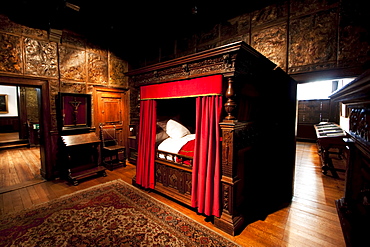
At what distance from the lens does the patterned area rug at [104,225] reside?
193cm

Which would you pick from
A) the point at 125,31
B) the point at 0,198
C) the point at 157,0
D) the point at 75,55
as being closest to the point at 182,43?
the point at 157,0

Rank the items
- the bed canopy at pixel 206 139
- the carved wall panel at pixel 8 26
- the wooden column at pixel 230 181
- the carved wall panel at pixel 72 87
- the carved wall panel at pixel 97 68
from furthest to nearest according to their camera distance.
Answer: the carved wall panel at pixel 97 68
the carved wall panel at pixel 72 87
the carved wall panel at pixel 8 26
the bed canopy at pixel 206 139
the wooden column at pixel 230 181

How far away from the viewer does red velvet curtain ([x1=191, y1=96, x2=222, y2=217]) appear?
2.14 meters

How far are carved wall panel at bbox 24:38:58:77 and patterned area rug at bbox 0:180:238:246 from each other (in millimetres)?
2699

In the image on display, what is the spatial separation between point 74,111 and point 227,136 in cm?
373

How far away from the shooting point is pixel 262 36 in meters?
3.15

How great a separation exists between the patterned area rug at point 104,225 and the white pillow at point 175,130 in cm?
122

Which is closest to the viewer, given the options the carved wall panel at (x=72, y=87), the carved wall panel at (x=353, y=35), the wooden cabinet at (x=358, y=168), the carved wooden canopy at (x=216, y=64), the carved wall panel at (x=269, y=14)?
the wooden cabinet at (x=358, y=168)

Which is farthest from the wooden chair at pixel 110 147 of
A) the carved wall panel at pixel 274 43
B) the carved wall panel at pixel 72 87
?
the carved wall panel at pixel 274 43

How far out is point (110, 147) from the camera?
452 centimetres

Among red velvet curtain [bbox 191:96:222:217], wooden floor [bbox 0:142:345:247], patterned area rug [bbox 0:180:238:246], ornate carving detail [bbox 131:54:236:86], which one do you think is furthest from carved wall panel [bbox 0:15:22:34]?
red velvet curtain [bbox 191:96:222:217]

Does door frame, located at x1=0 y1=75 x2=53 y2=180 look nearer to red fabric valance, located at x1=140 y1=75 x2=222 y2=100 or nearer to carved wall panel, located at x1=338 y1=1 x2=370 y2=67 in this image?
red fabric valance, located at x1=140 y1=75 x2=222 y2=100

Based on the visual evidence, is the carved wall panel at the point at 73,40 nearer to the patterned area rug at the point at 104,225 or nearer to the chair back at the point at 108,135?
the chair back at the point at 108,135

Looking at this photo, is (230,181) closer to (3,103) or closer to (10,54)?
(10,54)
